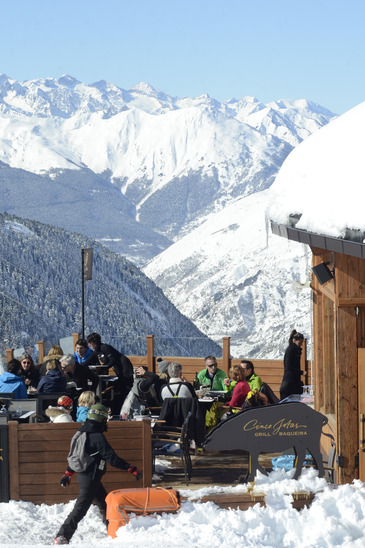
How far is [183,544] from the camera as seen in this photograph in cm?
664

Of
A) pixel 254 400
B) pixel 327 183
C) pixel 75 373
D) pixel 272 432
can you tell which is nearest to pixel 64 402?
pixel 75 373

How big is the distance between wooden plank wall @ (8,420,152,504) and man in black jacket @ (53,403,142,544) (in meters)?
0.77

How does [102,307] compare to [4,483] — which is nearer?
[4,483]

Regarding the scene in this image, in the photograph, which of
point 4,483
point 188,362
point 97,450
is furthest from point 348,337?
point 188,362

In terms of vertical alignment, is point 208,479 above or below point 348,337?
below

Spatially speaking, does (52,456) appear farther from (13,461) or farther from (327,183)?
(327,183)

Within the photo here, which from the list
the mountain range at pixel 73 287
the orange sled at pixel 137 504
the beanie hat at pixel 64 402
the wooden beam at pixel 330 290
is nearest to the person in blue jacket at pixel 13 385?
the beanie hat at pixel 64 402

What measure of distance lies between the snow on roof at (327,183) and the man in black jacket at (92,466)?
244cm

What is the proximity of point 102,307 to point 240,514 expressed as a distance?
97.5 meters

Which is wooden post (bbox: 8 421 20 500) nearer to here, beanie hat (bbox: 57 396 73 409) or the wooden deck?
beanie hat (bbox: 57 396 73 409)

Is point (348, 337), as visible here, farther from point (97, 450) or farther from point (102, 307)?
point (102, 307)

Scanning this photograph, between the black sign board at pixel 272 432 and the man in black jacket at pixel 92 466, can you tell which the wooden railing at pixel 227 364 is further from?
the man in black jacket at pixel 92 466

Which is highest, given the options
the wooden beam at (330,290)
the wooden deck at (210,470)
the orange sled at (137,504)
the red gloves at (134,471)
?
the wooden beam at (330,290)

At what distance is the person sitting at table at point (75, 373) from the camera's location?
11.1m
